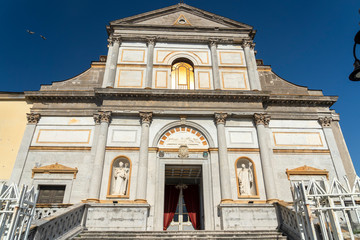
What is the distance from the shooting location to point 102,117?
45.0 feet

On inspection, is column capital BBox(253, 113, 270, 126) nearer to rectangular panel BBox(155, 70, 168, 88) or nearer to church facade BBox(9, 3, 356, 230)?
church facade BBox(9, 3, 356, 230)

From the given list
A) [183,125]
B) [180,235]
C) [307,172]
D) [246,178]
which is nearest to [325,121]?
A: [307,172]

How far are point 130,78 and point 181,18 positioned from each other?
618 cm

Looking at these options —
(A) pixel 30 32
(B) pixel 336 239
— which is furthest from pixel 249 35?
(B) pixel 336 239

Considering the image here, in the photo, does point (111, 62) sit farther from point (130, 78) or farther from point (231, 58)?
point (231, 58)

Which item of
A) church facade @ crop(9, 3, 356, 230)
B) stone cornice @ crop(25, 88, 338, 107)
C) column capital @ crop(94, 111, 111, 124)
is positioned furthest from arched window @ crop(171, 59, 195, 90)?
column capital @ crop(94, 111, 111, 124)

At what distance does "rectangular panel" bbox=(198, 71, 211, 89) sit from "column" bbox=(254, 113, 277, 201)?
3332mm

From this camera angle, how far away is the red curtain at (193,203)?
13961 millimetres

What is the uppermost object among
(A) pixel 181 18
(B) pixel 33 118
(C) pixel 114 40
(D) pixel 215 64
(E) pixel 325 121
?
(A) pixel 181 18

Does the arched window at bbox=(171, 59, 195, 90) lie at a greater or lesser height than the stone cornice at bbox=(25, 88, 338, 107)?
greater

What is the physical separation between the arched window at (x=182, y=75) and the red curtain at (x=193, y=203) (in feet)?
19.3

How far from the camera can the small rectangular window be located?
12.5m

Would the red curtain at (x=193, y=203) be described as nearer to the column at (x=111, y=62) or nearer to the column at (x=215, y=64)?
the column at (x=215, y=64)

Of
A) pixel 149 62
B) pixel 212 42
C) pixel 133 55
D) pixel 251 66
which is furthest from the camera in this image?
pixel 212 42
